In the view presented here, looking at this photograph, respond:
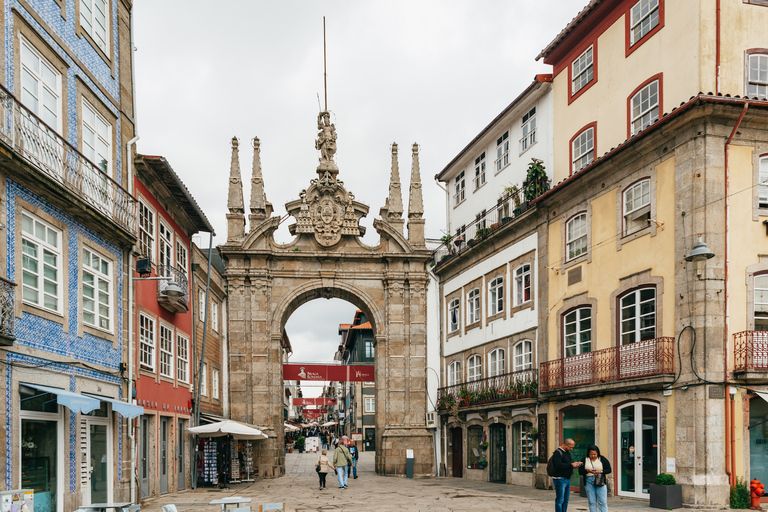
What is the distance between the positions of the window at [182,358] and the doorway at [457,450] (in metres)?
12.1

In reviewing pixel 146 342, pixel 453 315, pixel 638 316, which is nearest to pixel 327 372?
pixel 453 315

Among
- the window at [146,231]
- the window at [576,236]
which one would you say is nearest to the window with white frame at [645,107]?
the window at [576,236]

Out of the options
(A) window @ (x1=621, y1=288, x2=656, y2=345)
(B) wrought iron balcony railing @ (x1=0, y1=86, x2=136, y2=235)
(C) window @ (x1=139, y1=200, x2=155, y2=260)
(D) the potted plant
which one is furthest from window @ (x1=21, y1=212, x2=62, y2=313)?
(A) window @ (x1=621, y1=288, x2=656, y2=345)

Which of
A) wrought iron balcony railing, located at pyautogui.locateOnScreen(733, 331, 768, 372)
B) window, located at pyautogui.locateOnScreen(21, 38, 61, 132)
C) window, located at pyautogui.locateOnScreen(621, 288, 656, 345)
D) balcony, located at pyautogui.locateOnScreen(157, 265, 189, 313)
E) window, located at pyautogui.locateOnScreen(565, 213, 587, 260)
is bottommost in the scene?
wrought iron balcony railing, located at pyautogui.locateOnScreen(733, 331, 768, 372)

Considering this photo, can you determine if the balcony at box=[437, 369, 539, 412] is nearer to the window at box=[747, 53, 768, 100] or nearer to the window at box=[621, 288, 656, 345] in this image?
the window at box=[621, 288, 656, 345]

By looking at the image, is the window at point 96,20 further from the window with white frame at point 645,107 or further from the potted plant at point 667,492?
the potted plant at point 667,492

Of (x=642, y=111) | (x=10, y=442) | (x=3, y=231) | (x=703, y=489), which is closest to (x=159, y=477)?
(x=10, y=442)

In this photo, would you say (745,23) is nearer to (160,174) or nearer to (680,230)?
(680,230)

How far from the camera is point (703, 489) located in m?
17.2

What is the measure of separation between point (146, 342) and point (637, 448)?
12.7 metres

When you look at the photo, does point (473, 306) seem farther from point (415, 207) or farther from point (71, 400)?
point (71, 400)

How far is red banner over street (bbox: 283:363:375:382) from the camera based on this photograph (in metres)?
37.2

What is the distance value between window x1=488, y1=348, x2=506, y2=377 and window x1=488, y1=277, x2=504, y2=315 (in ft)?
4.83

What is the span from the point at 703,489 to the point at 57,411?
42.9 ft
